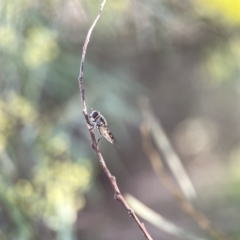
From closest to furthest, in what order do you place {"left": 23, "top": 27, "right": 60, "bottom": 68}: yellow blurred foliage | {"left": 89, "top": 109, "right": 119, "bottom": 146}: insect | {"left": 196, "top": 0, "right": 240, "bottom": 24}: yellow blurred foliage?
{"left": 89, "top": 109, "right": 119, "bottom": 146}: insect, {"left": 23, "top": 27, "right": 60, "bottom": 68}: yellow blurred foliage, {"left": 196, "top": 0, "right": 240, "bottom": 24}: yellow blurred foliage

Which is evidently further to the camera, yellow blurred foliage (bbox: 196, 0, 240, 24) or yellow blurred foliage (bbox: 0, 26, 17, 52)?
yellow blurred foliage (bbox: 196, 0, 240, 24)

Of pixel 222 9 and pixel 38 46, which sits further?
pixel 222 9

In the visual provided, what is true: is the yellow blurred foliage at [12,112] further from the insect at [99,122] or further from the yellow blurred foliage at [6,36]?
the insect at [99,122]

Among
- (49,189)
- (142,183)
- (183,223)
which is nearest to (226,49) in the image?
(49,189)

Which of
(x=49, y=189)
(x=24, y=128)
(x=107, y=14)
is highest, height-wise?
(x=107, y=14)

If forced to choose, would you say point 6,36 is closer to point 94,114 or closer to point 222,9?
point 94,114

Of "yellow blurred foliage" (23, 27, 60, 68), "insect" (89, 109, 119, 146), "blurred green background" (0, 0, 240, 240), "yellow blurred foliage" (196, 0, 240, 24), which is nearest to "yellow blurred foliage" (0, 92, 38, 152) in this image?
"blurred green background" (0, 0, 240, 240)

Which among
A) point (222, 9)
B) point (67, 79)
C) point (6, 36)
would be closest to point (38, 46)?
point (6, 36)

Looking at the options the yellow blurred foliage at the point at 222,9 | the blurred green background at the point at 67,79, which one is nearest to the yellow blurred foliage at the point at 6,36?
the blurred green background at the point at 67,79

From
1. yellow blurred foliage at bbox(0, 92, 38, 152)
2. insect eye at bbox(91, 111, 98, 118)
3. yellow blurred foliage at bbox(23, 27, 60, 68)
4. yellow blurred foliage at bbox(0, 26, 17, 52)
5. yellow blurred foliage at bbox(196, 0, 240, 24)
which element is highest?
yellow blurred foliage at bbox(196, 0, 240, 24)

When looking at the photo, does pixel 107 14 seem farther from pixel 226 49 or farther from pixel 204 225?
pixel 204 225

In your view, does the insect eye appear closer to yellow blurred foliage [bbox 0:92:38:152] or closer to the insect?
the insect
